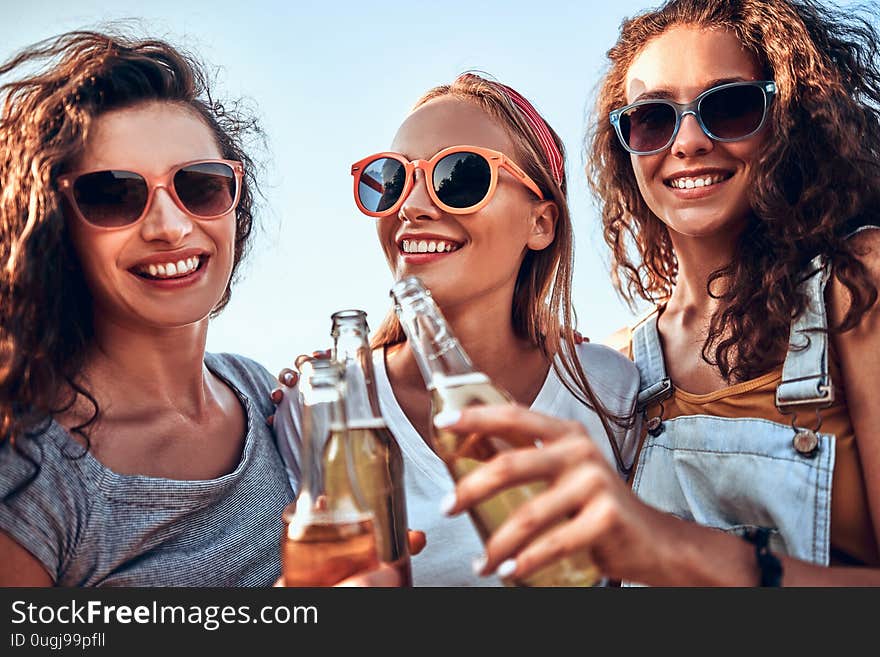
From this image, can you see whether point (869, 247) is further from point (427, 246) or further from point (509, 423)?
point (509, 423)

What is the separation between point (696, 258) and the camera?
2.77 m

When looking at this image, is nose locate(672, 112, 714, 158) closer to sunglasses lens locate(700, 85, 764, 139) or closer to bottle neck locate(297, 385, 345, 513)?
sunglasses lens locate(700, 85, 764, 139)

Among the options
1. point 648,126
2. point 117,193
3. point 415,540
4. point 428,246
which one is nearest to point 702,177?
point 648,126

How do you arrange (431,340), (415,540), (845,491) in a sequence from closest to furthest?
(431,340) < (415,540) < (845,491)

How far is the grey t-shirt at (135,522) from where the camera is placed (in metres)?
1.88

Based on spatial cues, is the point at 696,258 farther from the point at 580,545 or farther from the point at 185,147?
the point at 580,545

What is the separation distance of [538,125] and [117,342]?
1.56 meters

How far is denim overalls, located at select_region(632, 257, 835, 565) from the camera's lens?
2168 mm

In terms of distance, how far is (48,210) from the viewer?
2.07 m

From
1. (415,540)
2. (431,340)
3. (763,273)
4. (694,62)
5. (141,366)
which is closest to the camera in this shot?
(431,340)

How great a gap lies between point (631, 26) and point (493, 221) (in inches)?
37.2

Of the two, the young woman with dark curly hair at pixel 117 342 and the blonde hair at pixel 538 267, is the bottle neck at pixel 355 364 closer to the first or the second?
the young woman with dark curly hair at pixel 117 342

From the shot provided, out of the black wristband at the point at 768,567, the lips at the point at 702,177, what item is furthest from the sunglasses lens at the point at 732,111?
the black wristband at the point at 768,567
